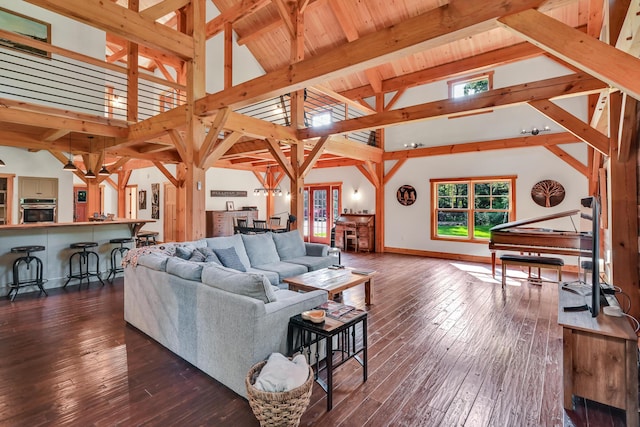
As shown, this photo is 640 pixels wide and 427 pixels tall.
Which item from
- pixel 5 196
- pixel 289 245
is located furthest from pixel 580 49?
pixel 5 196

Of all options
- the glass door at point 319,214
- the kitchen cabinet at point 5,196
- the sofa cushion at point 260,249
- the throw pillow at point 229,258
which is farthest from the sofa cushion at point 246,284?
the glass door at point 319,214

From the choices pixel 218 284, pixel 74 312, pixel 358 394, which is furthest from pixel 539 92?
pixel 74 312

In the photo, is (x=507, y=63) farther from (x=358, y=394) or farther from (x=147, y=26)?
(x=358, y=394)

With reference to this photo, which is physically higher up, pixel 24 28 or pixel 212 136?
pixel 24 28

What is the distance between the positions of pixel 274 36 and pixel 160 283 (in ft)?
25.6

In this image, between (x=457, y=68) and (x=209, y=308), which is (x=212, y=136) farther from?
(x=457, y=68)

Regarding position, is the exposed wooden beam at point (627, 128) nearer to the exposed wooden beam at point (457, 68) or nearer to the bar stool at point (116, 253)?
the exposed wooden beam at point (457, 68)

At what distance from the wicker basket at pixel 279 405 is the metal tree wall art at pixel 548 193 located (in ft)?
23.7

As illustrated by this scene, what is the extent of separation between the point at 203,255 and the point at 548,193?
717cm

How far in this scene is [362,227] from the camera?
934 centimetres

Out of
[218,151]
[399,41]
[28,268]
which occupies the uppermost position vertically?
[399,41]

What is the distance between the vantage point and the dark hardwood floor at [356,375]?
208cm

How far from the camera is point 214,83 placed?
9.01 meters

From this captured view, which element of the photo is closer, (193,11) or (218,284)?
(218,284)
